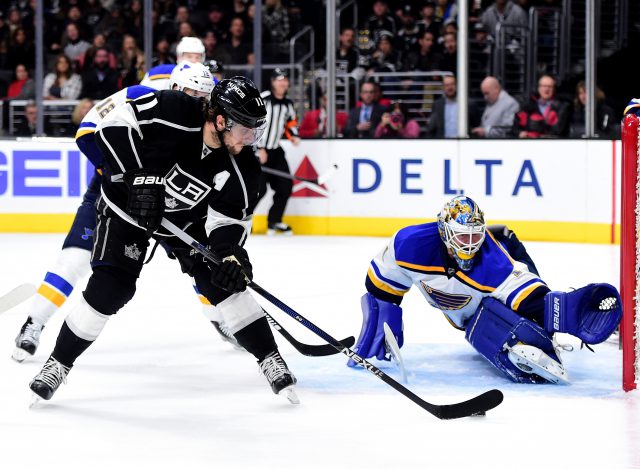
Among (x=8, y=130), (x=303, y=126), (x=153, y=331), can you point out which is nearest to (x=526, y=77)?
(x=303, y=126)

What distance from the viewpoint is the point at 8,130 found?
30.5 feet

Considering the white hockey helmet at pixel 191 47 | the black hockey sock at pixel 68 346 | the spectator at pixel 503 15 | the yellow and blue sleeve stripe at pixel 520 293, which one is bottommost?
the black hockey sock at pixel 68 346

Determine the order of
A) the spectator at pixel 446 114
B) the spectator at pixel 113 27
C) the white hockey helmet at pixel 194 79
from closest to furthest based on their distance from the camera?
the white hockey helmet at pixel 194 79
the spectator at pixel 446 114
the spectator at pixel 113 27

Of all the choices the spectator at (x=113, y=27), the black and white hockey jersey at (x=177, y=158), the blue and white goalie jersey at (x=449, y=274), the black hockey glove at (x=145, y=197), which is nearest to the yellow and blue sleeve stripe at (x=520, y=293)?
the blue and white goalie jersey at (x=449, y=274)

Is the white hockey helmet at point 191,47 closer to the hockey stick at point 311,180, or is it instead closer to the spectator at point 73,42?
the hockey stick at point 311,180

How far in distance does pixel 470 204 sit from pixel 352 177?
475cm

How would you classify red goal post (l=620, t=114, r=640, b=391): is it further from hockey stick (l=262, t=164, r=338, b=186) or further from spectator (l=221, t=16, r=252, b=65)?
spectator (l=221, t=16, r=252, b=65)

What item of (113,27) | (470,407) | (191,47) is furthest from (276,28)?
(470,407)

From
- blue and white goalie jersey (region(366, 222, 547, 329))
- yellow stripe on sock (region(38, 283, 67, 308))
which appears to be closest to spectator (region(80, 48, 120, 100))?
yellow stripe on sock (region(38, 283, 67, 308))

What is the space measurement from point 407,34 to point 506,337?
20.9 ft

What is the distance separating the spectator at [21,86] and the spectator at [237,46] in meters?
1.58

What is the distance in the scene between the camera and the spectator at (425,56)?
9172 mm

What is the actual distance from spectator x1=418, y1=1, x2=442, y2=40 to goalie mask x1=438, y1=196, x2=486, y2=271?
224 inches

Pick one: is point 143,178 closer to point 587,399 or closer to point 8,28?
point 587,399
